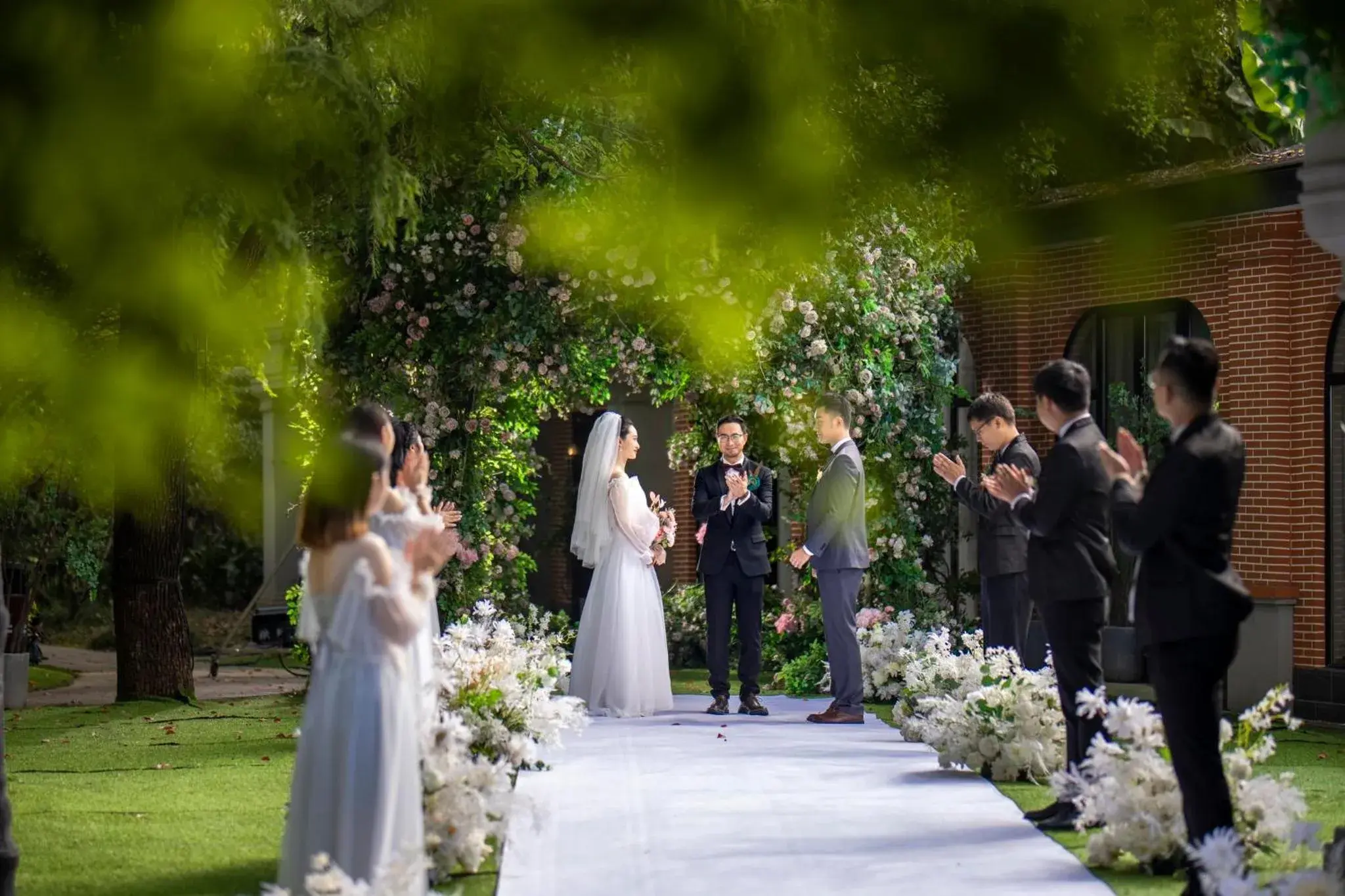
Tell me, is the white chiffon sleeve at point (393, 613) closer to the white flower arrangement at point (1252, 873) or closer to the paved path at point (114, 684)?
the white flower arrangement at point (1252, 873)

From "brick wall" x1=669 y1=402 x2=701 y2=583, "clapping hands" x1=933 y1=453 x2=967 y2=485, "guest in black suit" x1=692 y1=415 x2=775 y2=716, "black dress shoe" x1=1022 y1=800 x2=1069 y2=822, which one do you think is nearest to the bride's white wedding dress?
"guest in black suit" x1=692 y1=415 x2=775 y2=716

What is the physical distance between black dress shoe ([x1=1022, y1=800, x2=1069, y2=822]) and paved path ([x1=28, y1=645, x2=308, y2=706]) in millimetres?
8937

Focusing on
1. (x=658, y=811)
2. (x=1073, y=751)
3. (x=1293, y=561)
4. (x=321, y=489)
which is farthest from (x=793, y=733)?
(x=321, y=489)

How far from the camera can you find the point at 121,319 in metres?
1.38

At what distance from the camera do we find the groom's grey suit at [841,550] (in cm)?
1141

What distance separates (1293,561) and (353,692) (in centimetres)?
1016

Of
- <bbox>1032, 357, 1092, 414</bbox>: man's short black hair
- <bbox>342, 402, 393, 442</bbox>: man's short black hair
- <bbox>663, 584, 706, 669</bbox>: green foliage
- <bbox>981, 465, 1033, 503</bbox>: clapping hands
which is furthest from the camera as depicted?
<bbox>663, 584, 706, 669</bbox>: green foliage

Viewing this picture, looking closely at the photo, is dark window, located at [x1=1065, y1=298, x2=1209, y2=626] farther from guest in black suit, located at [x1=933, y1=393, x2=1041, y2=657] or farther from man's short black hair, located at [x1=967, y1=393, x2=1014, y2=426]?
man's short black hair, located at [x1=967, y1=393, x2=1014, y2=426]

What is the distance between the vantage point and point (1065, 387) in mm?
7070

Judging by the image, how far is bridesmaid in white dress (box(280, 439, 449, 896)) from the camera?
16.5 feet

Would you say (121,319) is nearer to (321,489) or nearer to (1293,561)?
(321,489)

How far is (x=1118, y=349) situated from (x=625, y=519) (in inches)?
210

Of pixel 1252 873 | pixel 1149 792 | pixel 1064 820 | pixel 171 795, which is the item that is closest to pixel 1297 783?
pixel 1064 820

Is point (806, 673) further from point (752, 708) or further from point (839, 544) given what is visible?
point (839, 544)
